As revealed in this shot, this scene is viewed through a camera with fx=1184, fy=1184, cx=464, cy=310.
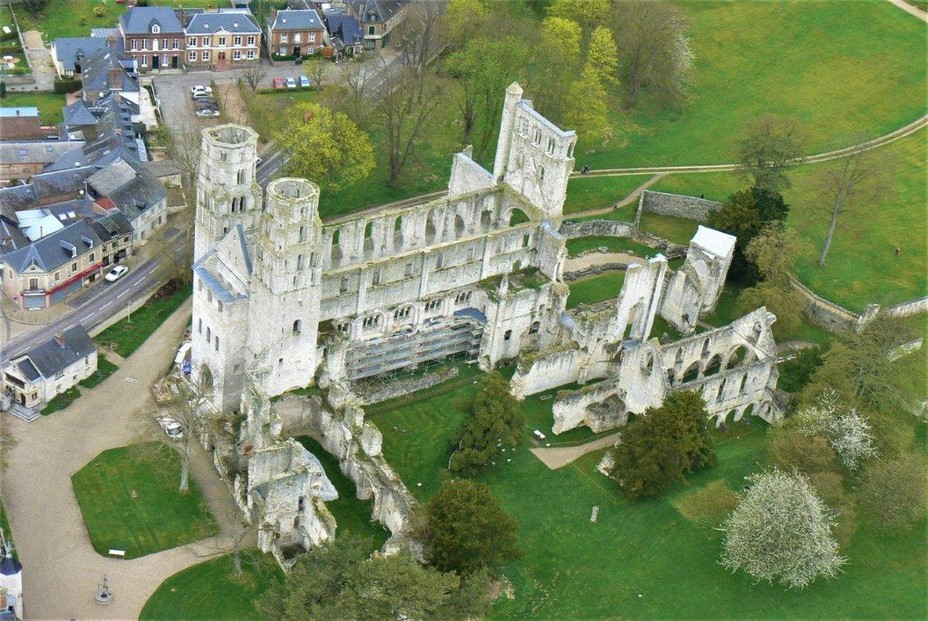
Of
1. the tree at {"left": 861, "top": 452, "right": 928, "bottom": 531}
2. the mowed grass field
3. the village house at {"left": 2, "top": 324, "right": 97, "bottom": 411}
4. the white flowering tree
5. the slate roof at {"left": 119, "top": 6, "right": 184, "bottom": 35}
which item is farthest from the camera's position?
the slate roof at {"left": 119, "top": 6, "right": 184, "bottom": 35}

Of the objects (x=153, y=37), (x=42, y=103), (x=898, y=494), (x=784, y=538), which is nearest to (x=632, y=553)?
(x=784, y=538)

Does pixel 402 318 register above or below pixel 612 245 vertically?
above

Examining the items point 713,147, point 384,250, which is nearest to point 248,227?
point 384,250

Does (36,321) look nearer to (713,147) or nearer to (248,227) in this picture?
(248,227)

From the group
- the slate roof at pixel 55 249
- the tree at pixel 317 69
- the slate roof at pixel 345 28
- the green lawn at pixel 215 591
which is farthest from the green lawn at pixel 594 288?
the slate roof at pixel 345 28

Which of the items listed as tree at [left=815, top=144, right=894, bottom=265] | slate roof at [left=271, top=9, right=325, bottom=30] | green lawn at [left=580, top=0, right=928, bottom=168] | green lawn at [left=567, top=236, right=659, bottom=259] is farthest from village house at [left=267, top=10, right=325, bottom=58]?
tree at [left=815, top=144, right=894, bottom=265]

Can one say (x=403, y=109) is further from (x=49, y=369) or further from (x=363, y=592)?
(x=363, y=592)

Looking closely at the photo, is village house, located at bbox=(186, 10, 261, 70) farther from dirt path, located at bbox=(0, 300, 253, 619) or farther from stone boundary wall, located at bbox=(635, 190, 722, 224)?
dirt path, located at bbox=(0, 300, 253, 619)
